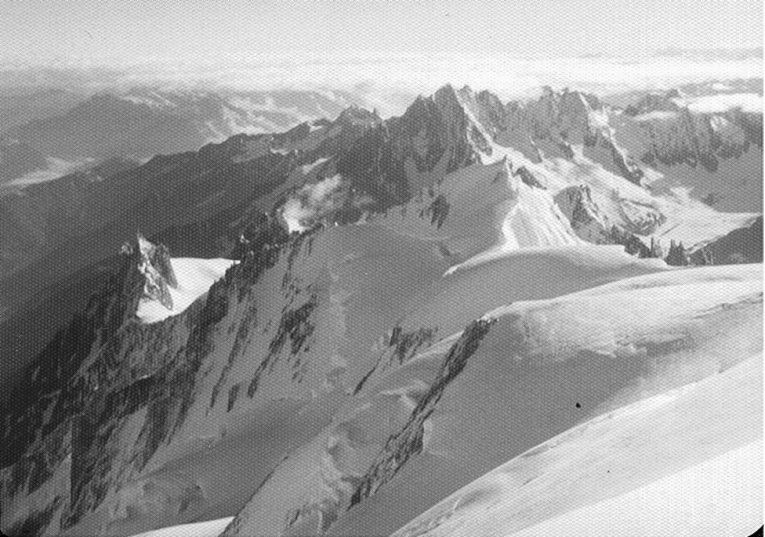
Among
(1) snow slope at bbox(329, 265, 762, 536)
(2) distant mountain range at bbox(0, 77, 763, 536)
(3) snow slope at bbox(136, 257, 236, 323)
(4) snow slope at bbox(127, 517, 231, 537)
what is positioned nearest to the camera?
(1) snow slope at bbox(329, 265, 762, 536)

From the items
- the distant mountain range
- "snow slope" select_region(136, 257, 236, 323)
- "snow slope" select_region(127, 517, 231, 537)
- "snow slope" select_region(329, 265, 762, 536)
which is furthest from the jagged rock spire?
"snow slope" select_region(329, 265, 762, 536)

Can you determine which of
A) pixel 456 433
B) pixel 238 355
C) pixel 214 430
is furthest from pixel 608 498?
pixel 238 355

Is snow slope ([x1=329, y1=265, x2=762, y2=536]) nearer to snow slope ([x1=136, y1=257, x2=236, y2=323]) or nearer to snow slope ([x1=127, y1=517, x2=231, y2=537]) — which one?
snow slope ([x1=127, y1=517, x2=231, y2=537])

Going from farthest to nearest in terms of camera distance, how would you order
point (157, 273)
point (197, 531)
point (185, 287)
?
1. point (185, 287)
2. point (157, 273)
3. point (197, 531)

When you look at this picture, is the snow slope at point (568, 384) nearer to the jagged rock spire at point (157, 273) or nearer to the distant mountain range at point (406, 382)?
the distant mountain range at point (406, 382)

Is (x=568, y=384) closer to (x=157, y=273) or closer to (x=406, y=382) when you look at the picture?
(x=406, y=382)

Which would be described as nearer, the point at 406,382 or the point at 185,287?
the point at 406,382

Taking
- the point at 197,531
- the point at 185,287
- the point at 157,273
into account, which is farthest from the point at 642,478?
the point at 185,287

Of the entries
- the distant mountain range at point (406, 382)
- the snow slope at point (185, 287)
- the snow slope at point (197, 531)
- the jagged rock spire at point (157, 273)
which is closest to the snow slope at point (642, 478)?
the distant mountain range at point (406, 382)
